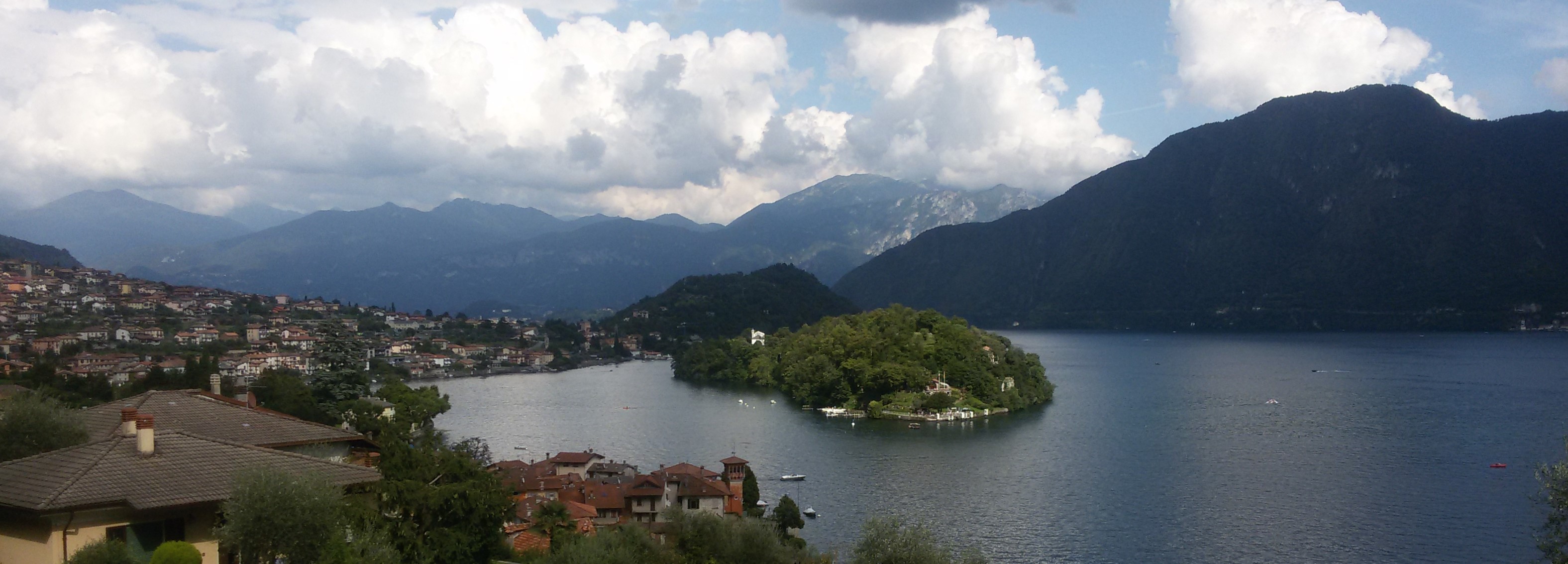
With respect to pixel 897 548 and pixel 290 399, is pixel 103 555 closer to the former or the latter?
pixel 897 548

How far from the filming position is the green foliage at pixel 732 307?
91.4m

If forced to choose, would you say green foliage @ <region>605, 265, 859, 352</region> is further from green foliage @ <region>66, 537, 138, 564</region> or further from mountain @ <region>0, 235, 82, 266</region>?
green foliage @ <region>66, 537, 138, 564</region>

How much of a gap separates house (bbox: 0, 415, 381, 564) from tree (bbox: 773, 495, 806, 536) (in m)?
12.7

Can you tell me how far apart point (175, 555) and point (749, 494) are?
16710 mm

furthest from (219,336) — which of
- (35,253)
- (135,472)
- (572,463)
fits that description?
(135,472)

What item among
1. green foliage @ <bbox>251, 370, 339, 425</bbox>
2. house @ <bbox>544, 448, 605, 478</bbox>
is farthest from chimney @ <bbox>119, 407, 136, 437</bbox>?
house @ <bbox>544, 448, 605, 478</bbox>

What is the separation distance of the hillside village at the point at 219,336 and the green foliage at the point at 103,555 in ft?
63.3

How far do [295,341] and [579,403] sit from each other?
22.3 m

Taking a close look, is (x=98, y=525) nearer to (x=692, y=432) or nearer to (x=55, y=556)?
(x=55, y=556)

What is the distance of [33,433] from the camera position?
10602 millimetres

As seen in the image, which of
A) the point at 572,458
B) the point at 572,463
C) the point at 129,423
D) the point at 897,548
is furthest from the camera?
the point at 572,458

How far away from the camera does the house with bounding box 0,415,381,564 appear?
→ 7207mm

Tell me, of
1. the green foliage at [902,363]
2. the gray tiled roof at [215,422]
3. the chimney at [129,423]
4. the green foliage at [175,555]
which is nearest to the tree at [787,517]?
the gray tiled roof at [215,422]

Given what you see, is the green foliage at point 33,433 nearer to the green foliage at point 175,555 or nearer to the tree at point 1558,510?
the green foliage at point 175,555
